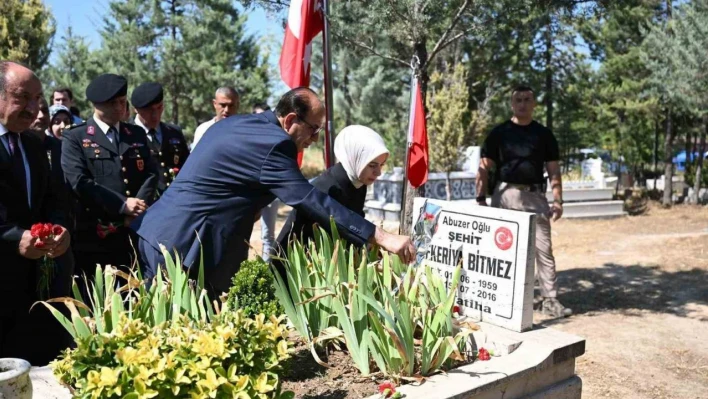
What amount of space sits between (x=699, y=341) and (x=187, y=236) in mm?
4257

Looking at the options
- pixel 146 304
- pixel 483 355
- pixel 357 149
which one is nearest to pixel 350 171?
pixel 357 149

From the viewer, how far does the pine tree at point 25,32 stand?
1619 centimetres

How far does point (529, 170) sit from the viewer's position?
5609 mm

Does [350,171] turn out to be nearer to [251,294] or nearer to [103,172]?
[251,294]

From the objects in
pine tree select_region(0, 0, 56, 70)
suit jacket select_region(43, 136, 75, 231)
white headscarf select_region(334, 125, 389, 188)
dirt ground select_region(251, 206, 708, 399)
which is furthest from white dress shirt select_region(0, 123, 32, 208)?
pine tree select_region(0, 0, 56, 70)

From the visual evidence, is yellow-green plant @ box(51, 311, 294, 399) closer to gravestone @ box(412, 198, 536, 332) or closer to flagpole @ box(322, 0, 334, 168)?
gravestone @ box(412, 198, 536, 332)

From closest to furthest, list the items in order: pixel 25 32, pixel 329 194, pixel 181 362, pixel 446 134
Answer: pixel 181 362 < pixel 329 194 < pixel 446 134 < pixel 25 32

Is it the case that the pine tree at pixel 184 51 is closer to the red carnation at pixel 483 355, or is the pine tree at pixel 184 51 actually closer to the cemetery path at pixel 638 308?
the cemetery path at pixel 638 308

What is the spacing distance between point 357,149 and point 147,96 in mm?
2134

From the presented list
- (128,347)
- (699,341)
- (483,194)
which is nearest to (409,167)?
(483,194)

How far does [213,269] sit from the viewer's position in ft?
9.74

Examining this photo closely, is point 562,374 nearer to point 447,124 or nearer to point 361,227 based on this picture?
point 361,227

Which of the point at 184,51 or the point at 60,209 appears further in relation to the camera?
the point at 184,51

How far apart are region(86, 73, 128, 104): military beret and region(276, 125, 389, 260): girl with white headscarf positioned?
144cm
